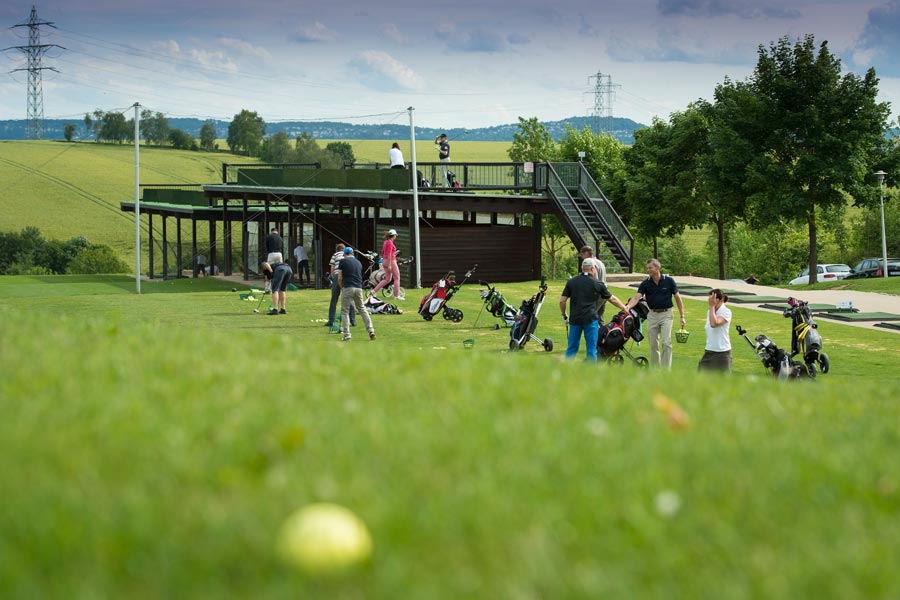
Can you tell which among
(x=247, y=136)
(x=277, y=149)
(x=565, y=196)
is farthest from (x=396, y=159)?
(x=247, y=136)

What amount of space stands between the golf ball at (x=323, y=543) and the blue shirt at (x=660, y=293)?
40.5ft

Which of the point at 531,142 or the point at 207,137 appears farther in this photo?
the point at 207,137

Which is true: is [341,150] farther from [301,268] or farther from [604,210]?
[604,210]

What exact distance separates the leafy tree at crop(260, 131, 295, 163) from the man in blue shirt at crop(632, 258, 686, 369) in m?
110

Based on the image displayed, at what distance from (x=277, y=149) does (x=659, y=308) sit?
116152 millimetres

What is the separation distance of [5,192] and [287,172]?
2882 inches

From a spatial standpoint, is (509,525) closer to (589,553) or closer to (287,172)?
(589,553)

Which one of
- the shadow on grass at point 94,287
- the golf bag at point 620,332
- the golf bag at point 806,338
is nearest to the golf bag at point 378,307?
the golf bag at point 620,332

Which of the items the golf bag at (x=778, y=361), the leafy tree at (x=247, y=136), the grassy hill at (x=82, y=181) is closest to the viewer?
the golf bag at (x=778, y=361)

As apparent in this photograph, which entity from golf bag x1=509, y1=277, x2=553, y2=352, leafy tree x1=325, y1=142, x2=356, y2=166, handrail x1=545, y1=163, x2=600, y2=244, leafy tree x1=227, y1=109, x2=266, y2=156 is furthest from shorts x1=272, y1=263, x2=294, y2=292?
leafy tree x1=227, y1=109, x2=266, y2=156

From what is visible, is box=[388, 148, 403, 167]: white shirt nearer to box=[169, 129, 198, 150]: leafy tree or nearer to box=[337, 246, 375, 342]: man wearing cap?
box=[337, 246, 375, 342]: man wearing cap

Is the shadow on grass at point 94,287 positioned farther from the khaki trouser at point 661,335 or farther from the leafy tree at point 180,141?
the leafy tree at point 180,141

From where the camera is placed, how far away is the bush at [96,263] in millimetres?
69875

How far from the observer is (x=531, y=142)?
83.4 metres
